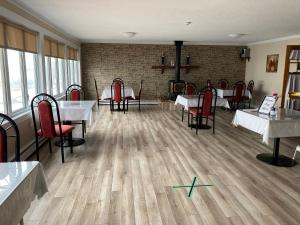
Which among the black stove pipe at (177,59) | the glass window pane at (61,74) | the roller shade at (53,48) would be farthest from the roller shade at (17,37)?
the black stove pipe at (177,59)

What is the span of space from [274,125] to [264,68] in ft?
19.2

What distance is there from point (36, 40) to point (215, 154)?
12.3 feet

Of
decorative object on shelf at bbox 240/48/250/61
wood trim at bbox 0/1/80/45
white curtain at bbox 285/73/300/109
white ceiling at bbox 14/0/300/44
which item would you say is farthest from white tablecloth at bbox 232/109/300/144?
decorative object on shelf at bbox 240/48/250/61

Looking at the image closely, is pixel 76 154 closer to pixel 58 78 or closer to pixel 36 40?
pixel 36 40

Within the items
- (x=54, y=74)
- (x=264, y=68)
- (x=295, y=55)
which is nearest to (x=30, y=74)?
(x=54, y=74)

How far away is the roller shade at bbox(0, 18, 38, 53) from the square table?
348 cm

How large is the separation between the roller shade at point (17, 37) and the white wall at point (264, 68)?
21.2ft

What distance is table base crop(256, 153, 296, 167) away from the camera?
3654 millimetres

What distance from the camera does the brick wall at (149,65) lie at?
9.12m

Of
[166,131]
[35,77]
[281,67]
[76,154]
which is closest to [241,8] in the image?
[166,131]

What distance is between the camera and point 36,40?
463 cm

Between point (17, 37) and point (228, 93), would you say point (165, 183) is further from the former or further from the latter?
point (228, 93)

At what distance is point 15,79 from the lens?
3928mm

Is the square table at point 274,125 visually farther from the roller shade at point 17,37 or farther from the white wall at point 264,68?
the white wall at point 264,68
